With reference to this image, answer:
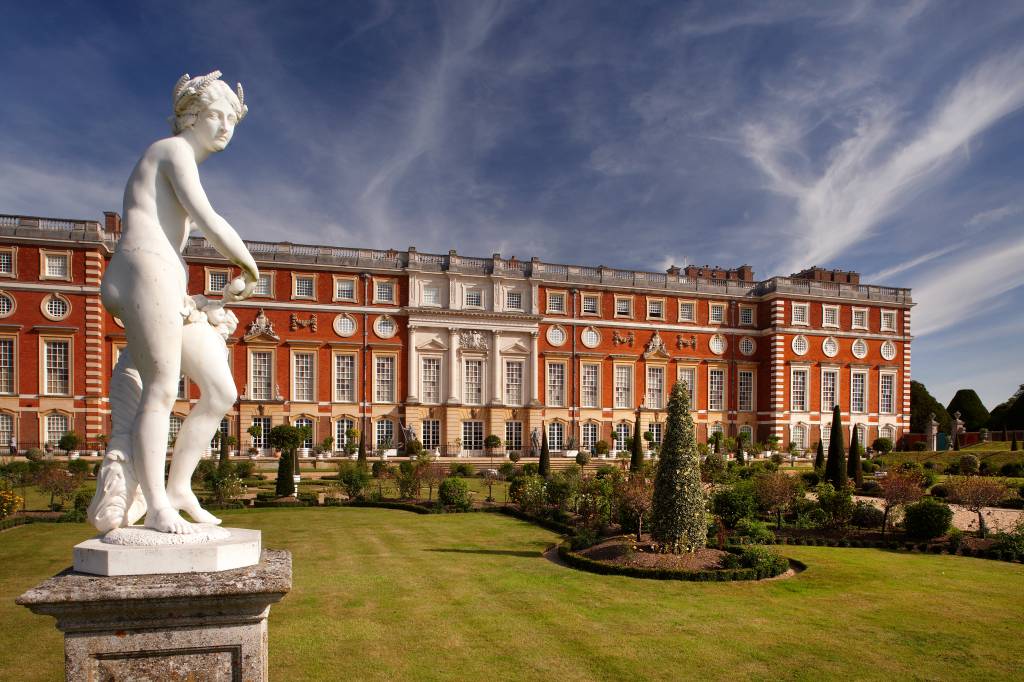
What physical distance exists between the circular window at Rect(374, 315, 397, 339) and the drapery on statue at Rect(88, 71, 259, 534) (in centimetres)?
3316

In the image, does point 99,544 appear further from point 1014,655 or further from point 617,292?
point 617,292

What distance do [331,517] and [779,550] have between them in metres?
11.3

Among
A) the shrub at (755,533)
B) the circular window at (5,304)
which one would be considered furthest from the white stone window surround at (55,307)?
the shrub at (755,533)

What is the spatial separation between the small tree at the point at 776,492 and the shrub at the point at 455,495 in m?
8.18

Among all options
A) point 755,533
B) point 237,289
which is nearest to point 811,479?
point 755,533

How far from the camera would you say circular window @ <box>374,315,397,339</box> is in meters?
36.4

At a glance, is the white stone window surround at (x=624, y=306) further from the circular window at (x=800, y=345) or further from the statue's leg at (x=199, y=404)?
the statue's leg at (x=199, y=404)

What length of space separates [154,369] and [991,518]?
21.8 metres

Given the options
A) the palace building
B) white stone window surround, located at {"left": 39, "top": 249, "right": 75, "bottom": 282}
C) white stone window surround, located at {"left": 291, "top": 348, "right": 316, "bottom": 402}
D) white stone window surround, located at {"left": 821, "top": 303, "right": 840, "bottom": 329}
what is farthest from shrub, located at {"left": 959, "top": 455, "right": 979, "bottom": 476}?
white stone window surround, located at {"left": 39, "top": 249, "right": 75, "bottom": 282}

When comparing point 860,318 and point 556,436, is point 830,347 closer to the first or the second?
point 860,318

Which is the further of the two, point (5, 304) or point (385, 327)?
point (385, 327)

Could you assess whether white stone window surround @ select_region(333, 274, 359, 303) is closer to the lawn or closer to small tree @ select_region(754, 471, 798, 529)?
the lawn

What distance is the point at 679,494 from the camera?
39.2ft

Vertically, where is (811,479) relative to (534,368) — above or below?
below
